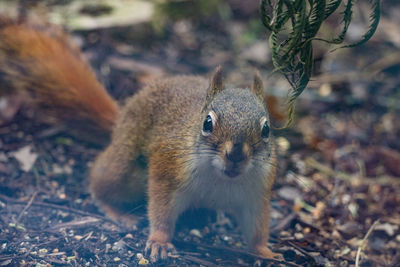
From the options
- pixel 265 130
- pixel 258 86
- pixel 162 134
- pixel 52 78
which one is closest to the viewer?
pixel 265 130

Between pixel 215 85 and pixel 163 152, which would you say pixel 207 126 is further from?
pixel 163 152

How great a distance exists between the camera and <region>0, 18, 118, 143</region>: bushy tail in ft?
12.6

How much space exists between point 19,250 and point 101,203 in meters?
1.09

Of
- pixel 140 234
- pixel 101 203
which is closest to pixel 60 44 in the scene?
pixel 101 203

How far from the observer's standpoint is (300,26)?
227 cm

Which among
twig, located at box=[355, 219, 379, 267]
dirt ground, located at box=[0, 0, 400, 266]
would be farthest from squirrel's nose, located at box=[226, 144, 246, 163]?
twig, located at box=[355, 219, 379, 267]

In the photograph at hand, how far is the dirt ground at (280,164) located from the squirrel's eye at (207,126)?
0.44 metres

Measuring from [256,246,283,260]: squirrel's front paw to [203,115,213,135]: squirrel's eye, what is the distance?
3.27 feet

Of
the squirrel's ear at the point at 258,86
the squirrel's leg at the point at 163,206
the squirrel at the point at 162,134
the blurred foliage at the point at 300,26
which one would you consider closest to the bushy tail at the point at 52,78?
the squirrel at the point at 162,134

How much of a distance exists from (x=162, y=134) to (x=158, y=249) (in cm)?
84

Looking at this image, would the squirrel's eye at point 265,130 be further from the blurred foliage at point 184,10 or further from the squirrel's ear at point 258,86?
the blurred foliage at point 184,10

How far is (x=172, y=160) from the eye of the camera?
309cm

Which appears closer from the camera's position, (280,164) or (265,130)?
(265,130)

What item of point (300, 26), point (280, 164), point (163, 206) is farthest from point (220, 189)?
point (280, 164)
